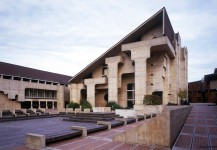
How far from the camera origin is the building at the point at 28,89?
30.2 metres

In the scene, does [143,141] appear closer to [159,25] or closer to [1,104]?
[159,25]

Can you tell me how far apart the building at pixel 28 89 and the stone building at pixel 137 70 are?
5382 mm

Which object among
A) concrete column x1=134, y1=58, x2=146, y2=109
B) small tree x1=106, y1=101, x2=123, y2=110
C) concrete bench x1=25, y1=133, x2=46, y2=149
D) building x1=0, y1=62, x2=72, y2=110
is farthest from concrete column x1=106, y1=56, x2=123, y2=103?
concrete bench x1=25, y1=133, x2=46, y2=149

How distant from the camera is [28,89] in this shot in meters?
35.2

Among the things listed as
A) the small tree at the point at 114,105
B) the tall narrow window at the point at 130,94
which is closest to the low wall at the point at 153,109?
the small tree at the point at 114,105

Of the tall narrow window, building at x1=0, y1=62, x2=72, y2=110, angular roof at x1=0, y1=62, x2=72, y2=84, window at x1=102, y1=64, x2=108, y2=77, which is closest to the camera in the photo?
building at x1=0, y1=62, x2=72, y2=110

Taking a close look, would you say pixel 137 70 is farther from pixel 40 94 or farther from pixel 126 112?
pixel 40 94

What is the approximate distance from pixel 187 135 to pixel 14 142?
29.0ft

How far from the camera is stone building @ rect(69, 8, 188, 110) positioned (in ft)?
87.8

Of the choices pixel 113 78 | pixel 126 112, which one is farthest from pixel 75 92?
pixel 126 112

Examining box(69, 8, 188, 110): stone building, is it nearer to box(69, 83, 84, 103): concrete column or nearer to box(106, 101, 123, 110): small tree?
box(69, 83, 84, 103): concrete column

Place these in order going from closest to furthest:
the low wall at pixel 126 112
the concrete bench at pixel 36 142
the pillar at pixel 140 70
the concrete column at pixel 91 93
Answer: the concrete bench at pixel 36 142, the low wall at pixel 126 112, the pillar at pixel 140 70, the concrete column at pixel 91 93

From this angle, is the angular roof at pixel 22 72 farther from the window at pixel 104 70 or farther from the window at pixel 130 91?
the window at pixel 130 91

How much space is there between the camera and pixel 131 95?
32031mm
